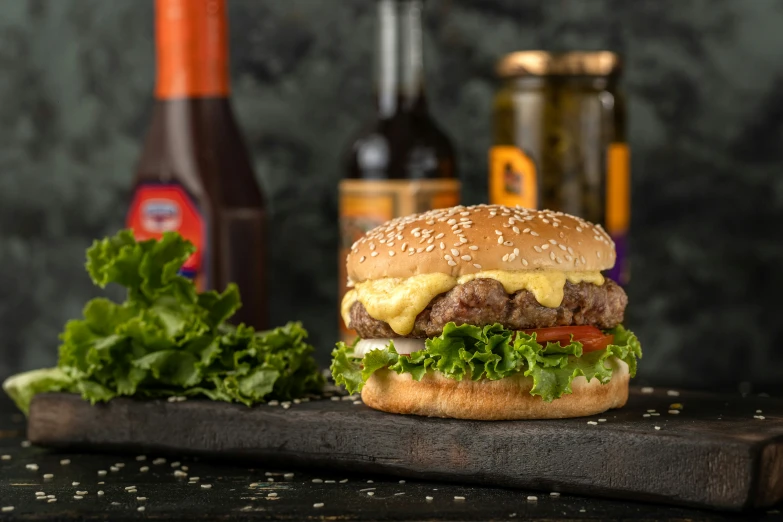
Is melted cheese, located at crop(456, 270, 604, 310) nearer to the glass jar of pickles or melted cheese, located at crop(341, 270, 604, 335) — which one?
melted cheese, located at crop(341, 270, 604, 335)

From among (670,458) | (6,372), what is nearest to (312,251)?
(6,372)

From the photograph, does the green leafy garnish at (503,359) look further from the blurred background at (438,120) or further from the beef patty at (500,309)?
the blurred background at (438,120)

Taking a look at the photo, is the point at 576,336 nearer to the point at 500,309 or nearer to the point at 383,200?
the point at 500,309

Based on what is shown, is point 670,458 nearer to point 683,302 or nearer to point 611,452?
point 611,452

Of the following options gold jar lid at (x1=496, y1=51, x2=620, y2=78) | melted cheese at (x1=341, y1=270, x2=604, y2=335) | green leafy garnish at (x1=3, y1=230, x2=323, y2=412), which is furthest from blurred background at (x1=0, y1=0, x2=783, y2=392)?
melted cheese at (x1=341, y1=270, x2=604, y2=335)

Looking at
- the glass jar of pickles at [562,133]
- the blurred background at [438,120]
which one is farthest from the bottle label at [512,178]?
the blurred background at [438,120]

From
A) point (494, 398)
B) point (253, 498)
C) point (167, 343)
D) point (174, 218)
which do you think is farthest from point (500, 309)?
point (174, 218)
